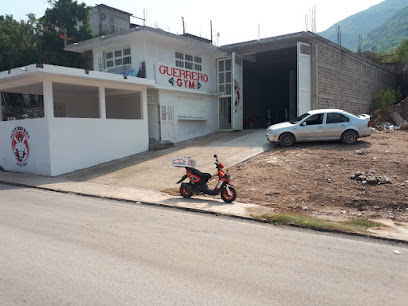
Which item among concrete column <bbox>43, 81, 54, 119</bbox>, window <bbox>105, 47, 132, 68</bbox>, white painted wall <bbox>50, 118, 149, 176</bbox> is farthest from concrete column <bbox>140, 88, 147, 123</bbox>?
concrete column <bbox>43, 81, 54, 119</bbox>

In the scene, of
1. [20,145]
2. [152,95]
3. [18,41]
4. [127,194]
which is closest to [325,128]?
[127,194]

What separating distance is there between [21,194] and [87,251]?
655 cm

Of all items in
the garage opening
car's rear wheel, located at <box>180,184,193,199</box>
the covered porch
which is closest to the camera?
car's rear wheel, located at <box>180,184,193,199</box>

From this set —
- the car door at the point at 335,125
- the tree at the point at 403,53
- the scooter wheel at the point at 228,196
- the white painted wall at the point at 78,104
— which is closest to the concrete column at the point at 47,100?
the white painted wall at the point at 78,104

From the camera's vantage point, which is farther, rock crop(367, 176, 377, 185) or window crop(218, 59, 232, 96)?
window crop(218, 59, 232, 96)

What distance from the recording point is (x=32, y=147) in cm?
1420

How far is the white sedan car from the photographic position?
1374cm

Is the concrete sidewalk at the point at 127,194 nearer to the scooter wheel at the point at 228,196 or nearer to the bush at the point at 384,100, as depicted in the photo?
the scooter wheel at the point at 228,196

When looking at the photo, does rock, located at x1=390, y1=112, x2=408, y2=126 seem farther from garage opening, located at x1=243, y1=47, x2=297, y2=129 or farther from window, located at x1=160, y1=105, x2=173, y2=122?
window, located at x1=160, y1=105, x2=173, y2=122

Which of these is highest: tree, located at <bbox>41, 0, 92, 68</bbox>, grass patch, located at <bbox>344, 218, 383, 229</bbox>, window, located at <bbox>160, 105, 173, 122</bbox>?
tree, located at <bbox>41, 0, 92, 68</bbox>

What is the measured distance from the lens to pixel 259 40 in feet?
63.3

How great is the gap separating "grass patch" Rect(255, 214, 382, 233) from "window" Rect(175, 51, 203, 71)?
14.4 meters

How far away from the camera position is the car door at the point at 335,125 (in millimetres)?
13750

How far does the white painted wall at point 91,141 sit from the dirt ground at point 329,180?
6401mm
